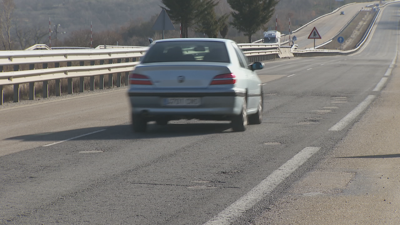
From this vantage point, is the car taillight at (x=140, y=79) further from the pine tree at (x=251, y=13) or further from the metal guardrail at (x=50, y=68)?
the pine tree at (x=251, y=13)

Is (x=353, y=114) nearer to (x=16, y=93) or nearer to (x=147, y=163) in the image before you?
(x=147, y=163)

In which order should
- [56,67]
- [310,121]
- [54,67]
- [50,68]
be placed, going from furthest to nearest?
[56,67], [54,67], [50,68], [310,121]

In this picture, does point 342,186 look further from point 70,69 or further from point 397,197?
point 70,69

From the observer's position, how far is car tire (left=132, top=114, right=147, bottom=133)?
9.72m

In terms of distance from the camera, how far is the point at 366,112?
12703mm

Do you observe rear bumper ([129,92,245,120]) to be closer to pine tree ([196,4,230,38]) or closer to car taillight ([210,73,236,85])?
car taillight ([210,73,236,85])

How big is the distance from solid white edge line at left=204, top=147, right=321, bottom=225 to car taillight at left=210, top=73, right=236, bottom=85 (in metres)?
2.04

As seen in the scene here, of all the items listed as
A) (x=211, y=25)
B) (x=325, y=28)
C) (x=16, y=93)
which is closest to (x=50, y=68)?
(x=16, y=93)

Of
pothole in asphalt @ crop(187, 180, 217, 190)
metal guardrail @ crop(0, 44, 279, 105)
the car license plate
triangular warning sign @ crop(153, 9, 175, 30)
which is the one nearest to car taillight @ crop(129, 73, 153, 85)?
the car license plate

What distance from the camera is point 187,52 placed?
9.86 metres

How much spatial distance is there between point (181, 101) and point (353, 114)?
446 centimetres

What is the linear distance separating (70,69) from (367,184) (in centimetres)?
1296

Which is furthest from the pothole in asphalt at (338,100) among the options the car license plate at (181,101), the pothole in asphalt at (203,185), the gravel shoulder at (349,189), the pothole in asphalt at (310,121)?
the pothole in asphalt at (203,185)

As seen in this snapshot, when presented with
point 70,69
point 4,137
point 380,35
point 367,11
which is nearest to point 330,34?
point 380,35
